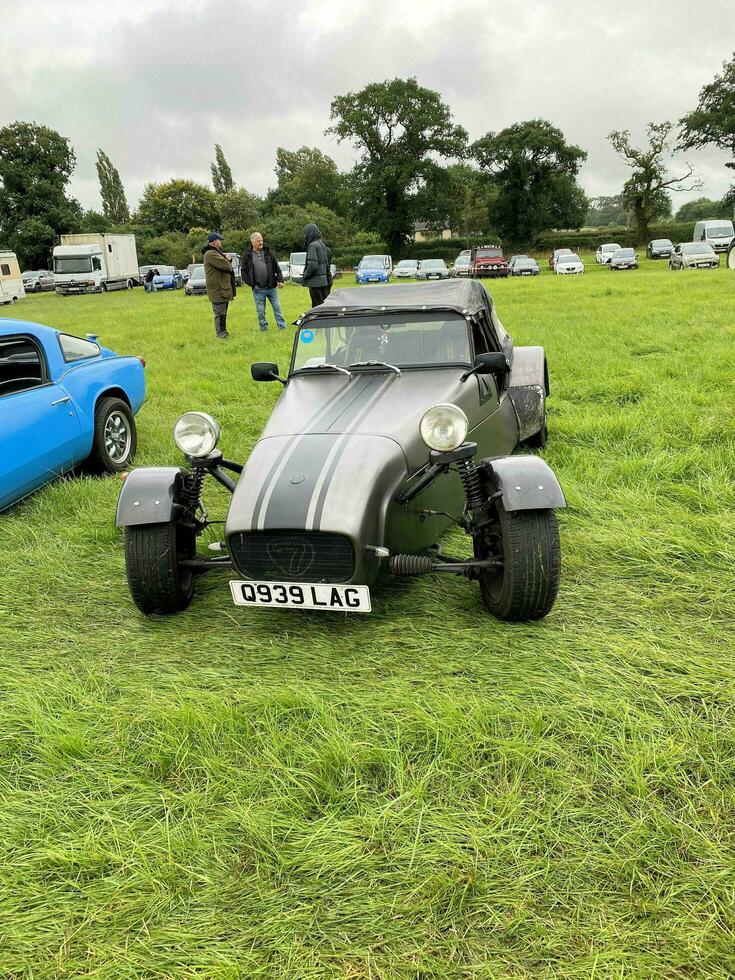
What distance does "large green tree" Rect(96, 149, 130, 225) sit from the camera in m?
87.3

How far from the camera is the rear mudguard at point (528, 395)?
5.60m

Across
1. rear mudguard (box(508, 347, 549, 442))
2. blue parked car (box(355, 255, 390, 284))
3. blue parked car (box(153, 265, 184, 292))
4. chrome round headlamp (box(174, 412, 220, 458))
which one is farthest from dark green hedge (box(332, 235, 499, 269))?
chrome round headlamp (box(174, 412, 220, 458))

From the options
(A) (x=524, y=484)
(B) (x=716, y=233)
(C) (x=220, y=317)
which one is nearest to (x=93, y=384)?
(A) (x=524, y=484)

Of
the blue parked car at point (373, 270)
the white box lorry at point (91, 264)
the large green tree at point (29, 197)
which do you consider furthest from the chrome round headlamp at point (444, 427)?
the large green tree at point (29, 197)

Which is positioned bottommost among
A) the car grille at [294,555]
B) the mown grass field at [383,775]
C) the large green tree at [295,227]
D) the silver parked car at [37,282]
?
the mown grass field at [383,775]

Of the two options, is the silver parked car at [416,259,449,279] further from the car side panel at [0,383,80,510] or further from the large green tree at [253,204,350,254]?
the car side panel at [0,383,80,510]

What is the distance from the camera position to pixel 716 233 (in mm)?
34094

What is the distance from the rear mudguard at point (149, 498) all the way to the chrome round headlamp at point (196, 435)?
0.17m

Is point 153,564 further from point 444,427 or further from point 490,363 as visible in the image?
point 490,363

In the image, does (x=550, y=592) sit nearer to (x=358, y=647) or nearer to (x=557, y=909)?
(x=358, y=647)

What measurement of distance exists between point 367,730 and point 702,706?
1.39 m

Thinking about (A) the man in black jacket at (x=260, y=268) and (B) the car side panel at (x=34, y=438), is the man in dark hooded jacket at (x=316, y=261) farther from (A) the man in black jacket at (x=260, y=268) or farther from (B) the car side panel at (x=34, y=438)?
(B) the car side panel at (x=34, y=438)

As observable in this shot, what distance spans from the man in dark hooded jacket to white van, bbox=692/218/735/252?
26847mm

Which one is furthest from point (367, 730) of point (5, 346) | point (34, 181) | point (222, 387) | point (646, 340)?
point (34, 181)
